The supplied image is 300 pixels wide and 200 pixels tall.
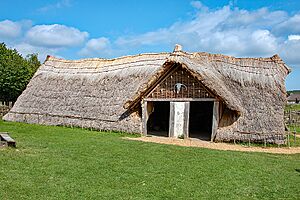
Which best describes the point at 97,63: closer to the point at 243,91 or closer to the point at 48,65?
the point at 48,65

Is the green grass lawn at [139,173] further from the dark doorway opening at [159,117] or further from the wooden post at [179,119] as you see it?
the dark doorway opening at [159,117]

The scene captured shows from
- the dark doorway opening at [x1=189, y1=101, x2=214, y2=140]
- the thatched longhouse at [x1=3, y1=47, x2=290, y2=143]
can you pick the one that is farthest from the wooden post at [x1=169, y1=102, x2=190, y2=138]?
the dark doorway opening at [x1=189, y1=101, x2=214, y2=140]

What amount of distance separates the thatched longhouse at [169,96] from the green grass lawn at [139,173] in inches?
119

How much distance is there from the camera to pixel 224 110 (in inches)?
590

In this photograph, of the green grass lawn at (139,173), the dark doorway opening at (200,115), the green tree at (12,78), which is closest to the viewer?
the green grass lawn at (139,173)

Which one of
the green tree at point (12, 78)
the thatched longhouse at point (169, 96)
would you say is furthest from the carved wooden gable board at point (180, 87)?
the green tree at point (12, 78)

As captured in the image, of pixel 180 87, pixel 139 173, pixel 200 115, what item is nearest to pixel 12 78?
pixel 200 115

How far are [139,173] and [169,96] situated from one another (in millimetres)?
7991

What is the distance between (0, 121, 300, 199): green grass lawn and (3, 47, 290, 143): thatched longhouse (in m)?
3.03

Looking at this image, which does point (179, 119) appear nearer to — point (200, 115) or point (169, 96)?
point (169, 96)

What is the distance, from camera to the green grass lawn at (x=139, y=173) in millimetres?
6934

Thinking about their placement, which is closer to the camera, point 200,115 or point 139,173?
point 139,173

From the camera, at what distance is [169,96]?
1606cm

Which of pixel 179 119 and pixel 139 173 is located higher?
pixel 179 119
